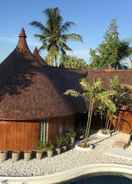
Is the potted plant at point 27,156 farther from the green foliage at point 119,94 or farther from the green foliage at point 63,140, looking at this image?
the green foliage at point 119,94

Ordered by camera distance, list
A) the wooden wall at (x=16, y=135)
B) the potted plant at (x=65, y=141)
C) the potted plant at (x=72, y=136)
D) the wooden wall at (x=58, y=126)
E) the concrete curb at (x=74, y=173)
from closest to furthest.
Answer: the concrete curb at (x=74, y=173) → the wooden wall at (x=16, y=135) → the wooden wall at (x=58, y=126) → the potted plant at (x=65, y=141) → the potted plant at (x=72, y=136)

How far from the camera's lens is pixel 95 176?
18.5 metres

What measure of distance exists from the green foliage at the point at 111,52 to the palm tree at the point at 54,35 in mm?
9068

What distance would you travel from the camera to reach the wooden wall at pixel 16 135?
20.2 m

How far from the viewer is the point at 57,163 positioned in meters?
19.6

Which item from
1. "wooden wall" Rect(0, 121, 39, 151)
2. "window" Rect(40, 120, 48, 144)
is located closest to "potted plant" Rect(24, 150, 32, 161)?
"wooden wall" Rect(0, 121, 39, 151)

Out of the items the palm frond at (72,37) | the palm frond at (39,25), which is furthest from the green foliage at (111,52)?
the palm frond at (39,25)

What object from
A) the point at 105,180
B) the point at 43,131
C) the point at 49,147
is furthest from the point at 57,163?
the point at 105,180

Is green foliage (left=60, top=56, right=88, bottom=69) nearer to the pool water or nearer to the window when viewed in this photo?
the window

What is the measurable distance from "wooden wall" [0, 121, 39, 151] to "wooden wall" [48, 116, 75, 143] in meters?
1.47

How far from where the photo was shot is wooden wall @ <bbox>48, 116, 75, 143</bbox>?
849 inches

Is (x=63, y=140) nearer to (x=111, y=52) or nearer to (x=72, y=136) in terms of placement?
(x=72, y=136)

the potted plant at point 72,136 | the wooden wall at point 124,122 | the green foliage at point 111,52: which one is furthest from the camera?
the green foliage at point 111,52

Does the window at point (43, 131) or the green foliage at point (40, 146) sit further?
the window at point (43, 131)
